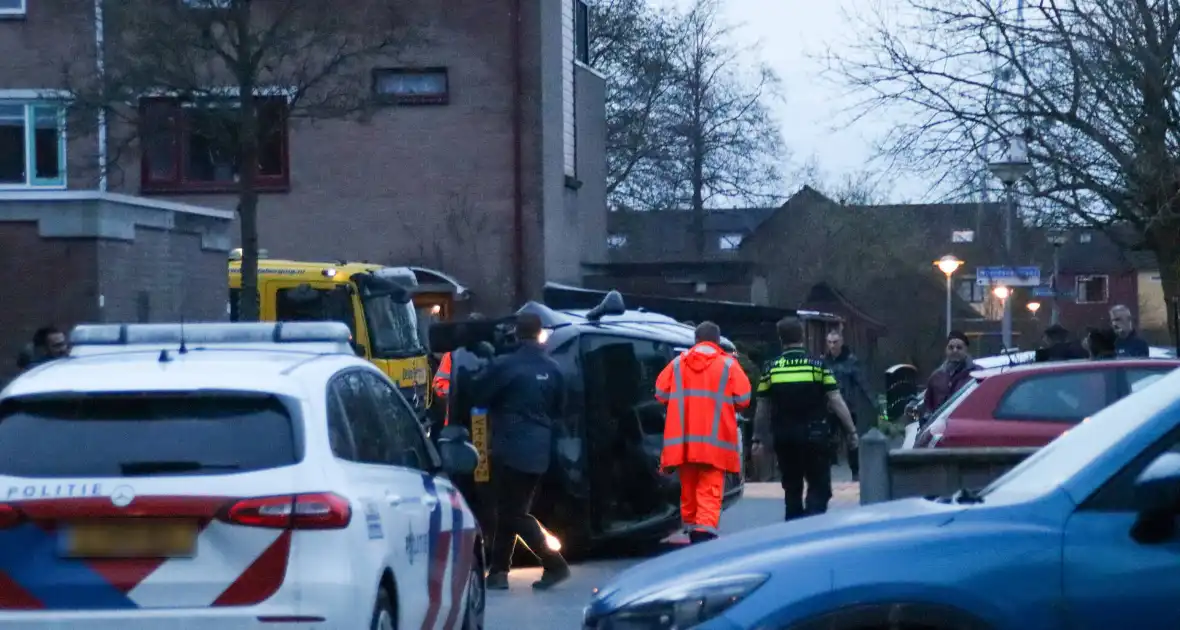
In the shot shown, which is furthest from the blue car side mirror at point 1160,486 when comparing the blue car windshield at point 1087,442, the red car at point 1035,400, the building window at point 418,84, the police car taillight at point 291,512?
the building window at point 418,84

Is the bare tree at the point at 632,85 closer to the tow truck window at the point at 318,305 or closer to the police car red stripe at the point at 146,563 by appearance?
the tow truck window at the point at 318,305

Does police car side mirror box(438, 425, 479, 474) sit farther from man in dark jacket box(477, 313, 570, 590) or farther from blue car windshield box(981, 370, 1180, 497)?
blue car windshield box(981, 370, 1180, 497)

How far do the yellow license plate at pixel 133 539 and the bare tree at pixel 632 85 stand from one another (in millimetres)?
42453

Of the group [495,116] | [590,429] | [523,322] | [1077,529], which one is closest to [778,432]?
[590,429]

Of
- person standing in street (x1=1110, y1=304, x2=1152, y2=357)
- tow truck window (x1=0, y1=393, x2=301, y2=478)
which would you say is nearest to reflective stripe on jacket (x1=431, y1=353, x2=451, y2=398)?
person standing in street (x1=1110, y1=304, x2=1152, y2=357)

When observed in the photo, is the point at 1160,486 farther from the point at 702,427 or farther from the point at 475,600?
the point at 702,427

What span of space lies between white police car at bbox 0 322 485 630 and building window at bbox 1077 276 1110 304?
8721cm

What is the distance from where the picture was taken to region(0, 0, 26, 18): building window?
3008cm

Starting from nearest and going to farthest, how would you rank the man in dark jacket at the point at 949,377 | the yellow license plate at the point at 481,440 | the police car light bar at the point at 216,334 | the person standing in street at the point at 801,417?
the police car light bar at the point at 216,334 → the yellow license plate at the point at 481,440 → the person standing in street at the point at 801,417 → the man in dark jacket at the point at 949,377

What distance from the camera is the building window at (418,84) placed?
101 feet

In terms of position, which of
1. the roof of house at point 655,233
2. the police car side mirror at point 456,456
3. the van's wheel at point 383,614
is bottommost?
the van's wheel at point 383,614

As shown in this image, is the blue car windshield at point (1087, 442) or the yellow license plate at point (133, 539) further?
the yellow license plate at point (133, 539)

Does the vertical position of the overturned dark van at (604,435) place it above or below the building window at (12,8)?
below

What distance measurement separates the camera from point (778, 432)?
42.9 ft
